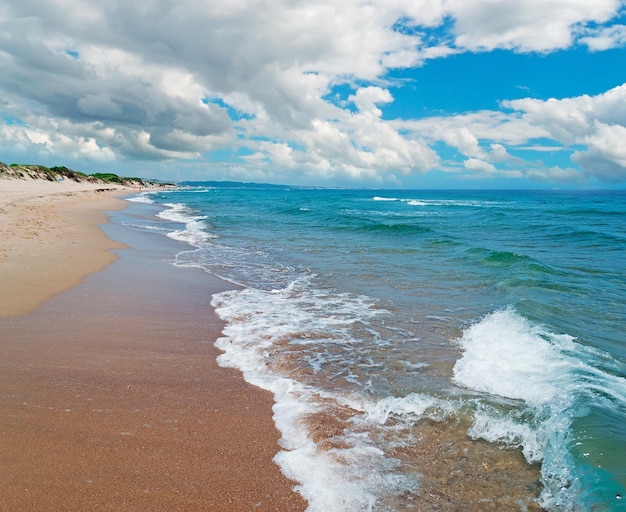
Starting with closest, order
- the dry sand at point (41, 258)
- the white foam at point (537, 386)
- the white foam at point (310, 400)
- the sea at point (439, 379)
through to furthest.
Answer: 1. the white foam at point (310, 400)
2. the sea at point (439, 379)
3. the white foam at point (537, 386)
4. the dry sand at point (41, 258)

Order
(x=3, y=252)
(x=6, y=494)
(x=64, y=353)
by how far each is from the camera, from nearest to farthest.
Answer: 1. (x=6, y=494)
2. (x=64, y=353)
3. (x=3, y=252)

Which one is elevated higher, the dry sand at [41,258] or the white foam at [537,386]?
the dry sand at [41,258]

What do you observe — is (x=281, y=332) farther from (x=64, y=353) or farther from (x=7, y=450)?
(x=7, y=450)

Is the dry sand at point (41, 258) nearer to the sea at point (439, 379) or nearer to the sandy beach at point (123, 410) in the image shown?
the sandy beach at point (123, 410)

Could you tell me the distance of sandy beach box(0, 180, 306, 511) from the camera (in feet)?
10.8

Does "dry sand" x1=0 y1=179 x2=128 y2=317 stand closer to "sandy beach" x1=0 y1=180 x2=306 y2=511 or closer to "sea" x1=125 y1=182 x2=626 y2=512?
"sandy beach" x1=0 y1=180 x2=306 y2=511

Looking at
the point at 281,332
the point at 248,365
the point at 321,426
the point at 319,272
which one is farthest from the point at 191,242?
the point at 321,426

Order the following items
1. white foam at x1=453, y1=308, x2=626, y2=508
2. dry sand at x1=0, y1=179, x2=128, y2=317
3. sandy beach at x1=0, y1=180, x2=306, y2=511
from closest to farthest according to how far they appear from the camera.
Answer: sandy beach at x1=0, y1=180, x2=306, y2=511 < white foam at x1=453, y1=308, x2=626, y2=508 < dry sand at x1=0, y1=179, x2=128, y2=317

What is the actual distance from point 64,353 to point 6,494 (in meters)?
2.98

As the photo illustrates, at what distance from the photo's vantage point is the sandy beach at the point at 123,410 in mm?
3283

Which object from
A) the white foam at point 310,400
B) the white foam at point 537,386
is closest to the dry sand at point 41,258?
the white foam at point 310,400

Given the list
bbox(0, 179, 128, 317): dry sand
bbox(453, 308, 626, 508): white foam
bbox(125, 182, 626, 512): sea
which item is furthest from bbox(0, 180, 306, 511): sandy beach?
bbox(453, 308, 626, 508): white foam

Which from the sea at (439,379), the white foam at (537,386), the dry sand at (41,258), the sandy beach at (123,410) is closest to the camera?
the sandy beach at (123,410)

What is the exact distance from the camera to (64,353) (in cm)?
577
